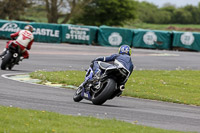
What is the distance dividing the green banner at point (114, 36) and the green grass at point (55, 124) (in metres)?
31.9

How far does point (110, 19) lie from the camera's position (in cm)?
7969

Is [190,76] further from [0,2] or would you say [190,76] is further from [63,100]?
[0,2]

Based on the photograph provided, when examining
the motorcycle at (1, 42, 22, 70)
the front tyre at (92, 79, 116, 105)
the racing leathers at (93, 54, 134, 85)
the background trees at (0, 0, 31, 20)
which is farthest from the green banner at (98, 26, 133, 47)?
the front tyre at (92, 79, 116, 105)

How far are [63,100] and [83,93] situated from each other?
0.62m

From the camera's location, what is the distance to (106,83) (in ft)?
34.9

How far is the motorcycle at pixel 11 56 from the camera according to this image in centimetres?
1750

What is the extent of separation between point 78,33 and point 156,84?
2436 cm

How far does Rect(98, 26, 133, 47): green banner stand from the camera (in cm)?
4050

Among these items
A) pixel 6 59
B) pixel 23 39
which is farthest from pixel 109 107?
pixel 23 39

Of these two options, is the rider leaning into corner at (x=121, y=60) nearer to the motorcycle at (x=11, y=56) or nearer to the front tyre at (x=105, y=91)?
the front tyre at (x=105, y=91)

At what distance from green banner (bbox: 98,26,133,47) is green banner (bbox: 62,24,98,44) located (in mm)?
695

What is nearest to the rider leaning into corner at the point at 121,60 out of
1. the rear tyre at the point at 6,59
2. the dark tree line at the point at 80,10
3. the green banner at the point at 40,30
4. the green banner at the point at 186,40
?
the rear tyre at the point at 6,59

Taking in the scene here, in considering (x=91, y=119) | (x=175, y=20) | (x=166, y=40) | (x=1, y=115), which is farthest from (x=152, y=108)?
(x=175, y=20)

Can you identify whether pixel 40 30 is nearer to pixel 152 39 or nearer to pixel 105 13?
pixel 152 39
